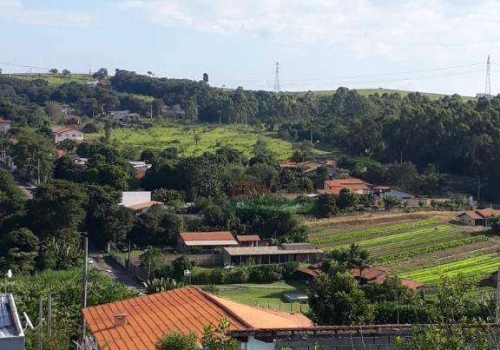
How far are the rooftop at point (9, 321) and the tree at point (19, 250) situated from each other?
17.8 metres

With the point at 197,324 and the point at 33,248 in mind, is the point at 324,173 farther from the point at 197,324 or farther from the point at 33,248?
the point at 197,324

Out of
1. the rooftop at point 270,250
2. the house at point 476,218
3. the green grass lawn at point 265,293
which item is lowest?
the green grass lawn at point 265,293

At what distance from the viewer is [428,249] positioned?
31.2 meters

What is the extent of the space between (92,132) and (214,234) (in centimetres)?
3299

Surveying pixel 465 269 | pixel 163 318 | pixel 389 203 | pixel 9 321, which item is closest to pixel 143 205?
pixel 389 203

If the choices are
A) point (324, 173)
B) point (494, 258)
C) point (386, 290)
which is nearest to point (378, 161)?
point (324, 173)

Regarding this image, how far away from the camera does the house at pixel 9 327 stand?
748cm

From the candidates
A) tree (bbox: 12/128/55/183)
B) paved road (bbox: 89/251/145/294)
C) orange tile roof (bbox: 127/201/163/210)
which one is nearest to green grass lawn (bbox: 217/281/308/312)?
paved road (bbox: 89/251/145/294)

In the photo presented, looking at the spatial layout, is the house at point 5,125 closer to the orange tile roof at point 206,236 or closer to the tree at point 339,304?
the orange tile roof at point 206,236

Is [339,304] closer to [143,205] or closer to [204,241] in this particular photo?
[204,241]

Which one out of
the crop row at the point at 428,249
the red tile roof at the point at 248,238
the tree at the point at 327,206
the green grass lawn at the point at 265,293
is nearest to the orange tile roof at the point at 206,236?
the red tile roof at the point at 248,238

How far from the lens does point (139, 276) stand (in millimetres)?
27828

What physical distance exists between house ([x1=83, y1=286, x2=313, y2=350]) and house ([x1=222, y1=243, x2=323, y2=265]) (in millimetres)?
16732

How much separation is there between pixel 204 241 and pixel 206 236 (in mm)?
618
